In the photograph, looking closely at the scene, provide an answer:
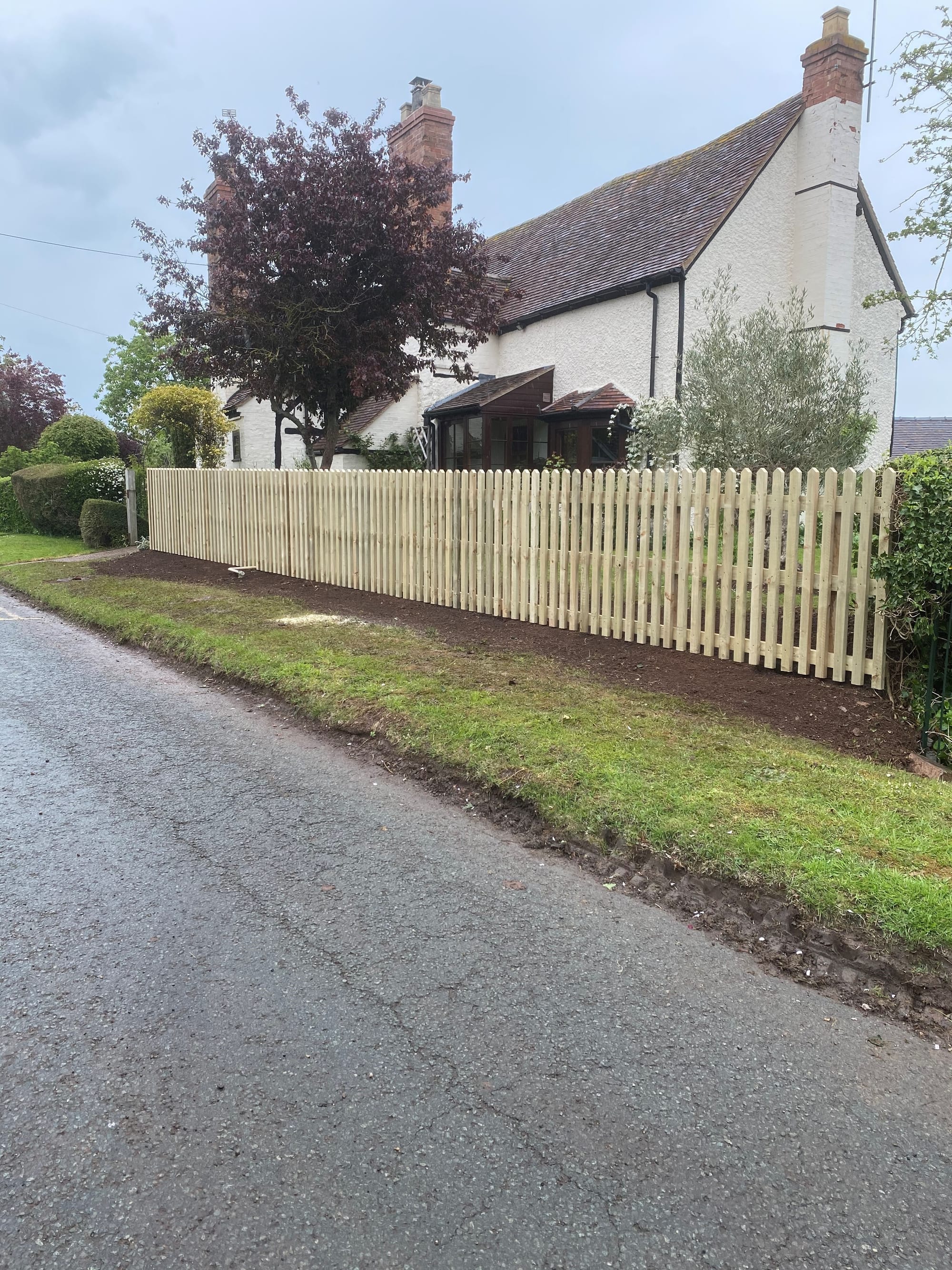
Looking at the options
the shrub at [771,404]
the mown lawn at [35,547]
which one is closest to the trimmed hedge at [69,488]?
the mown lawn at [35,547]

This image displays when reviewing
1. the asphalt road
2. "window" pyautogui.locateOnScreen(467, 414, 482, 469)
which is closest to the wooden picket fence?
the asphalt road

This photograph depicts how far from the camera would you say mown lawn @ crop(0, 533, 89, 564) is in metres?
19.1

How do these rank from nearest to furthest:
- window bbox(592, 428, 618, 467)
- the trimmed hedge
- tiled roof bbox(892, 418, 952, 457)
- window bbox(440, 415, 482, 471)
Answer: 1. window bbox(592, 428, 618, 467)
2. window bbox(440, 415, 482, 471)
3. the trimmed hedge
4. tiled roof bbox(892, 418, 952, 457)

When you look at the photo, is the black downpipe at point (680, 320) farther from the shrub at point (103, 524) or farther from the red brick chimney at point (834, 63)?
the shrub at point (103, 524)

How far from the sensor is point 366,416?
2514 centimetres

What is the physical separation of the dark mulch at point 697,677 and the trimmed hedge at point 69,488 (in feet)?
43.4

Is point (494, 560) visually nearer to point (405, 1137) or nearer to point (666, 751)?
point (666, 751)

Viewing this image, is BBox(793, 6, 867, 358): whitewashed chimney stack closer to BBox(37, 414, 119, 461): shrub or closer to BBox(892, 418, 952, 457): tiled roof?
BBox(892, 418, 952, 457): tiled roof

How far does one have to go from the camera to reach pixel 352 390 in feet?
56.2

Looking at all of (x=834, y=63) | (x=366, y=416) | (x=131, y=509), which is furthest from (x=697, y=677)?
(x=366, y=416)

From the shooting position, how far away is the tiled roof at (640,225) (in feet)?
61.8

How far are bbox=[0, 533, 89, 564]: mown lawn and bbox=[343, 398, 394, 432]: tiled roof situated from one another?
25.7 ft

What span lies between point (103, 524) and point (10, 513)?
867cm

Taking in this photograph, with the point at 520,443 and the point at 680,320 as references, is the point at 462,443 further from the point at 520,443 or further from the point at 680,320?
the point at 680,320
